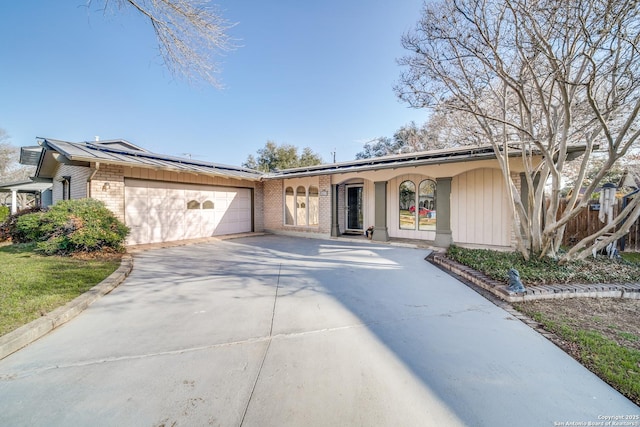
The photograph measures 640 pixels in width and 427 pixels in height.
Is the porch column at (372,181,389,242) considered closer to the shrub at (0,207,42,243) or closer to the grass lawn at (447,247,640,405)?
the grass lawn at (447,247,640,405)

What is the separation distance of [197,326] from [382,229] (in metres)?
7.70

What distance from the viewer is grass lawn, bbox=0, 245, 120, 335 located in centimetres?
323

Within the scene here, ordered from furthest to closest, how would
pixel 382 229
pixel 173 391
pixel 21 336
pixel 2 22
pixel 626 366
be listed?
1. pixel 382 229
2. pixel 2 22
3. pixel 21 336
4. pixel 626 366
5. pixel 173 391

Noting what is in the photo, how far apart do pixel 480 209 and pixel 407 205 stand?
2.37 m

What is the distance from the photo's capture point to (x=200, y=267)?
6137 millimetres

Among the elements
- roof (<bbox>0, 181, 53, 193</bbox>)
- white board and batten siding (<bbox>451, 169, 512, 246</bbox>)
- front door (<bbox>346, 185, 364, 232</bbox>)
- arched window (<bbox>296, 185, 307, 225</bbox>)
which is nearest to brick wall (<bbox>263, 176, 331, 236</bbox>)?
arched window (<bbox>296, 185, 307, 225</bbox>)

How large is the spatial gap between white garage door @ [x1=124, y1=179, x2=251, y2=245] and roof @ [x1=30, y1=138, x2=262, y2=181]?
3.09ft

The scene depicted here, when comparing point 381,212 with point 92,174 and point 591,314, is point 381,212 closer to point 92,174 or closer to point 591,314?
point 591,314

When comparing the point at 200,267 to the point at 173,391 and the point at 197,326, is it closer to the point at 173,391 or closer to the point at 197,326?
the point at 197,326

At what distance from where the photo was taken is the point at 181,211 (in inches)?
407

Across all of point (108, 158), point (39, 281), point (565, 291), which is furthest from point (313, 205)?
point (565, 291)

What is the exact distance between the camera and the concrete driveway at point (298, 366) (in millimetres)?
1803

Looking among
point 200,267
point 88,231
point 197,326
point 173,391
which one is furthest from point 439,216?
point 88,231

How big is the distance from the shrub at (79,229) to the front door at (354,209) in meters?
8.33
